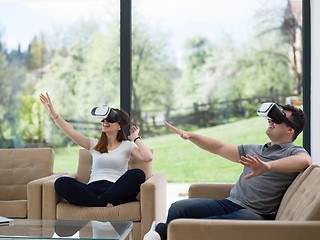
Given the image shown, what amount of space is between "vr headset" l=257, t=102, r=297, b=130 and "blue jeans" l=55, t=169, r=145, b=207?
1.16m

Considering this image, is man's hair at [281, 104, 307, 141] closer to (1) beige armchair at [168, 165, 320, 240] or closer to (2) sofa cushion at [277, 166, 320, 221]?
(2) sofa cushion at [277, 166, 320, 221]

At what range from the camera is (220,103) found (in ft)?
17.2

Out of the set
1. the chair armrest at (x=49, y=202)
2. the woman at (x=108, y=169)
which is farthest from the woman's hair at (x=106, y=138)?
the chair armrest at (x=49, y=202)

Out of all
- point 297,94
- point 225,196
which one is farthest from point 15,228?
point 297,94

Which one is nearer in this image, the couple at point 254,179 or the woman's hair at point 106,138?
the couple at point 254,179

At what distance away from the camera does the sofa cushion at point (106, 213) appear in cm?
342

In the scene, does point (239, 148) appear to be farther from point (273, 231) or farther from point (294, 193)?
point (273, 231)

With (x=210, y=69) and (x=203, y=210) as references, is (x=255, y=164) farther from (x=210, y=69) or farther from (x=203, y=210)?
(x=210, y=69)

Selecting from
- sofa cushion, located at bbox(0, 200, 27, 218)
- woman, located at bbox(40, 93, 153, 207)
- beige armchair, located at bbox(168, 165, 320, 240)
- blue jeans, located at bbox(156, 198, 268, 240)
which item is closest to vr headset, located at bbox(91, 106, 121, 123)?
woman, located at bbox(40, 93, 153, 207)

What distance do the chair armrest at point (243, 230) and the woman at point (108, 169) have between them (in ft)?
4.72

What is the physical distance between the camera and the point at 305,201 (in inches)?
92.8

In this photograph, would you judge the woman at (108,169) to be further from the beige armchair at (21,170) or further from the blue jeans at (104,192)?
the beige armchair at (21,170)

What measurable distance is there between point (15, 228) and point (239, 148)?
147 centimetres

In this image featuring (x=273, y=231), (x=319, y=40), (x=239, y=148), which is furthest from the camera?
(x=319, y=40)
